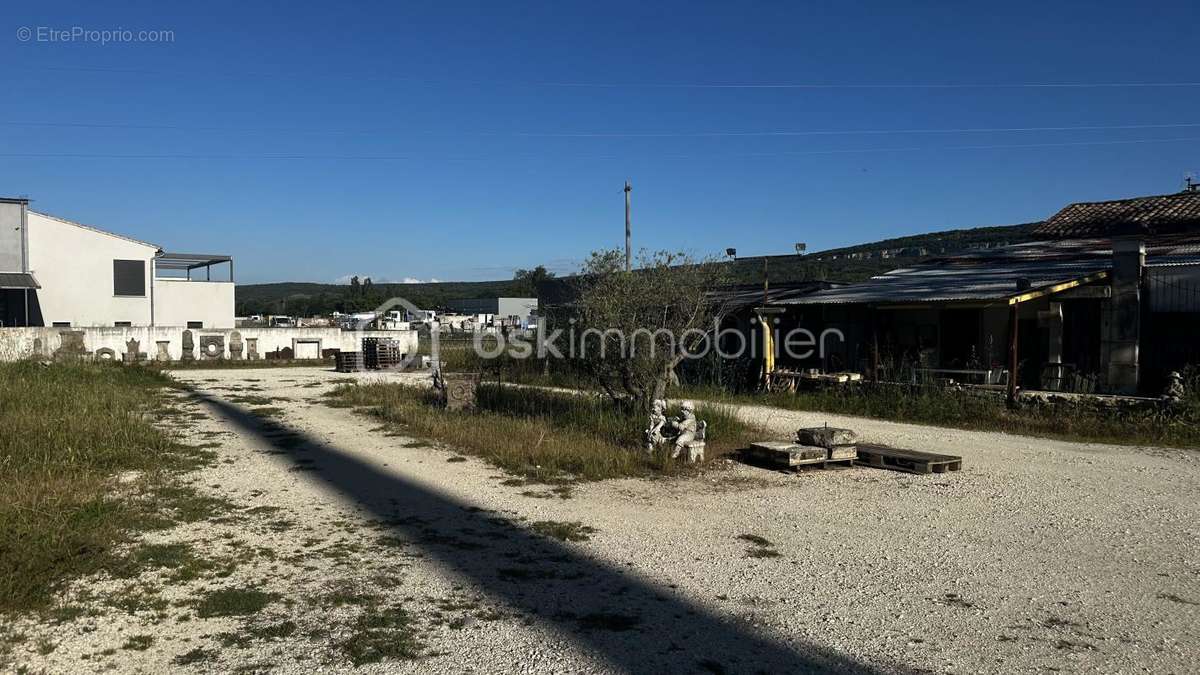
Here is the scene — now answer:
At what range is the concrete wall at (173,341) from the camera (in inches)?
1158

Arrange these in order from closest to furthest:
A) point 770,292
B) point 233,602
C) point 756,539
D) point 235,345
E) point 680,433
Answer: point 233,602 < point 756,539 < point 680,433 < point 770,292 < point 235,345

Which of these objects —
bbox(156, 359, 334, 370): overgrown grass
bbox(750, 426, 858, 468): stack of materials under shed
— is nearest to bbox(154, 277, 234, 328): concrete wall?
bbox(156, 359, 334, 370): overgrown grass

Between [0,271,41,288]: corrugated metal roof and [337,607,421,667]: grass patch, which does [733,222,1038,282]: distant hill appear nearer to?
[0,271,41,288]: corrugated metal roof

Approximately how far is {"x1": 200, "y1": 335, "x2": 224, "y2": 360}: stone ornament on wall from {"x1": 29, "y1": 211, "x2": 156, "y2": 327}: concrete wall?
917 cm

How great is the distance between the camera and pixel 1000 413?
558 inches

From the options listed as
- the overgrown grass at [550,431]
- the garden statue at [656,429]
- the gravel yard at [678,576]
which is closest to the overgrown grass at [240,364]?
the overgrown grass at [550,431]

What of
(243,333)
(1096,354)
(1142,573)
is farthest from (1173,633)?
(243,333)

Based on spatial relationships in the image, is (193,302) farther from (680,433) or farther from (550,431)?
(680,433)

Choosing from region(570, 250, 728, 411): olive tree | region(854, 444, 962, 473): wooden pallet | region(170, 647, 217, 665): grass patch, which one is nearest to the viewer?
region(170, 647, 217, 665): grass patch

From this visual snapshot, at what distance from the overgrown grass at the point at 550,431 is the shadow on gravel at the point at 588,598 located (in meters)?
1.94

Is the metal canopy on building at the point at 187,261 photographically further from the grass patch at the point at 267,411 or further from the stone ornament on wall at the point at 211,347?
the grass patch at the point at 267,411

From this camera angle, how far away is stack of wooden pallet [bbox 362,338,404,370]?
102 ft

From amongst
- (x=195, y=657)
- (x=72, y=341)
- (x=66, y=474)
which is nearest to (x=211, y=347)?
(x=72, y=341)

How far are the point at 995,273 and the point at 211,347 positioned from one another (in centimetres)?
3031
